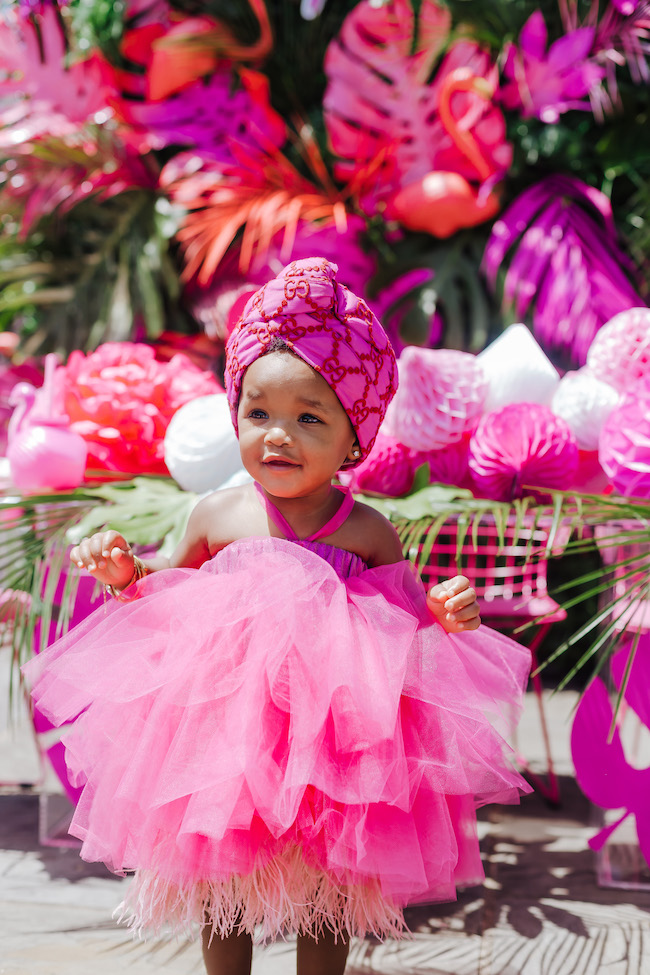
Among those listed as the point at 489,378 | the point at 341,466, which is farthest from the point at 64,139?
the point at 341,466

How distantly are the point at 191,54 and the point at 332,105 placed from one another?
58 cm

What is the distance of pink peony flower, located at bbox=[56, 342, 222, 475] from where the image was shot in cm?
203

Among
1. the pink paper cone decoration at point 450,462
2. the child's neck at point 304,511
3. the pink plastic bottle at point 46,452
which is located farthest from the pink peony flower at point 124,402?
the child's neck at point 304,511

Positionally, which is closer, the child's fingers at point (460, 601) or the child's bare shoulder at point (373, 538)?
the child's fingers at point (460, 601)

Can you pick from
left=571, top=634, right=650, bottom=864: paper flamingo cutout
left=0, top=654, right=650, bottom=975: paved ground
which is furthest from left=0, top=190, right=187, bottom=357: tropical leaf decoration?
left=571, top=634, right=650, bottom=864: paper flamingo cutout

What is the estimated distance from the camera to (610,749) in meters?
1.71

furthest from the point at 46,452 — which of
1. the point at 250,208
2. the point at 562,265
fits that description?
the point at 562,265

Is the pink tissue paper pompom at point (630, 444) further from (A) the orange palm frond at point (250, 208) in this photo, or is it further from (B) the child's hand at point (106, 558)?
(A) the orange palm frond at point (250, 208)

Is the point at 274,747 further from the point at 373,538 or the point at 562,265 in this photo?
the point at 562,265

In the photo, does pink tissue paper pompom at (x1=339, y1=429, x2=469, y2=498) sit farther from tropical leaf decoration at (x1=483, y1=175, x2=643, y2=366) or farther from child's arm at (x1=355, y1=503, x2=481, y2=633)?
tropical leaf decoration at (x1=483, y1=175, x2=643, y2=366)

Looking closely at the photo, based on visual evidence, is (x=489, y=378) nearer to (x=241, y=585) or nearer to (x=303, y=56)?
(x=241, y=585)

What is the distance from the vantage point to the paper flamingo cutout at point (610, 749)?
5.51 ft

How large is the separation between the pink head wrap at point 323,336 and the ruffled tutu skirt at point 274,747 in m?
0.25

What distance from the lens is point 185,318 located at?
132 inches
